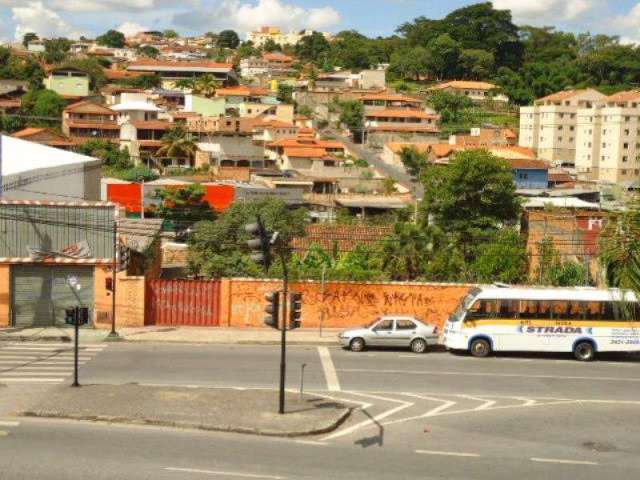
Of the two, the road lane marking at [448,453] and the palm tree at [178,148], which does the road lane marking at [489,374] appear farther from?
the palm tree at [178,148]

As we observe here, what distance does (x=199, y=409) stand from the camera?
64.7 feet

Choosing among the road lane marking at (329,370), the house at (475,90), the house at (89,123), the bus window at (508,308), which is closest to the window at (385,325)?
the road lane marking at (329,370)

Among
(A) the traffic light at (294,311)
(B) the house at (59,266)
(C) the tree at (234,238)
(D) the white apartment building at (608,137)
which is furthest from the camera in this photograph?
(D) the white apartment building at (608,137)

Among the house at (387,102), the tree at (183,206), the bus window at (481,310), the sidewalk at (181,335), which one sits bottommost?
the sidewalk at (181,335)

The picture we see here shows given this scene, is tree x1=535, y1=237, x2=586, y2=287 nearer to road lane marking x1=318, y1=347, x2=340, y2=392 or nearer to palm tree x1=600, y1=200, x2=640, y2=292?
road lane marking x1=318, y1=347, x2=340, y2=392

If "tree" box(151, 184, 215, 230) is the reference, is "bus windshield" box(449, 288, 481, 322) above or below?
below

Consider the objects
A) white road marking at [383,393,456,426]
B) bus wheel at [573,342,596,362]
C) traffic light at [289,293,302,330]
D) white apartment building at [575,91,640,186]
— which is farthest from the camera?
white apartment building at [575,91,640,186]

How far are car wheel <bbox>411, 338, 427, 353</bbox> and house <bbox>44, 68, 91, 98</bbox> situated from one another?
105m

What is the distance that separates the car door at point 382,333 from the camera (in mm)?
29094

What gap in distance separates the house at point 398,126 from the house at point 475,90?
2308cm

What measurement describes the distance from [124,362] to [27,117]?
8811cm

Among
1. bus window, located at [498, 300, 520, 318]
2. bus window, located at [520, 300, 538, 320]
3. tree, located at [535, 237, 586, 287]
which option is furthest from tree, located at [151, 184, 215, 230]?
bus window, located at [520, 300, 538, 320]

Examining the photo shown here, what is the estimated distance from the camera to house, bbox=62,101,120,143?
9962 centimetres

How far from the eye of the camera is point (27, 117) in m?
108
